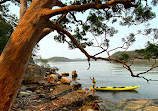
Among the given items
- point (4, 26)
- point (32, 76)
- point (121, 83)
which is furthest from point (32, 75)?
point (121, 83)

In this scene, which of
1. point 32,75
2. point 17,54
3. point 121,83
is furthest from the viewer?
point 121,83

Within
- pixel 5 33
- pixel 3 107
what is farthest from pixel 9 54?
pixel 5 33

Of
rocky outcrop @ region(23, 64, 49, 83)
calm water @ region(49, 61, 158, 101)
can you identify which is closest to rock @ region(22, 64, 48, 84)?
rocky outcrop @ region(23, 64, 49, 83)

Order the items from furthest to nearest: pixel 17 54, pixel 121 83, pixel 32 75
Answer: pixel 121 83 < pixel 32 75 < pixel 17 54

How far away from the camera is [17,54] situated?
1973 mm

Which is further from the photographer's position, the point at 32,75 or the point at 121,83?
the point at 121,83

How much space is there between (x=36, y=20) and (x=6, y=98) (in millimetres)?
1587

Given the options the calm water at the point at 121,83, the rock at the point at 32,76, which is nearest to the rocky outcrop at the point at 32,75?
the rock at the point at 32,76

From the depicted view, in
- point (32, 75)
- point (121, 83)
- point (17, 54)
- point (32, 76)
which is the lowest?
point (121, 83)

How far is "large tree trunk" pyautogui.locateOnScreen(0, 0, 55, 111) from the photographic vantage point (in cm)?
188

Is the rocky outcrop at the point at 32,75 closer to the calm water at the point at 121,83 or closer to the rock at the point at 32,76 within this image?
the rock at the point at 32,76

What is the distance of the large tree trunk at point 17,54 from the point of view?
6.17 feet

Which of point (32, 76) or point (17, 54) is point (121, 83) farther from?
point (17, 54)

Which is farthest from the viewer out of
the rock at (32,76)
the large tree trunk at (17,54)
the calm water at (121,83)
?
the calm water at (121,83)
